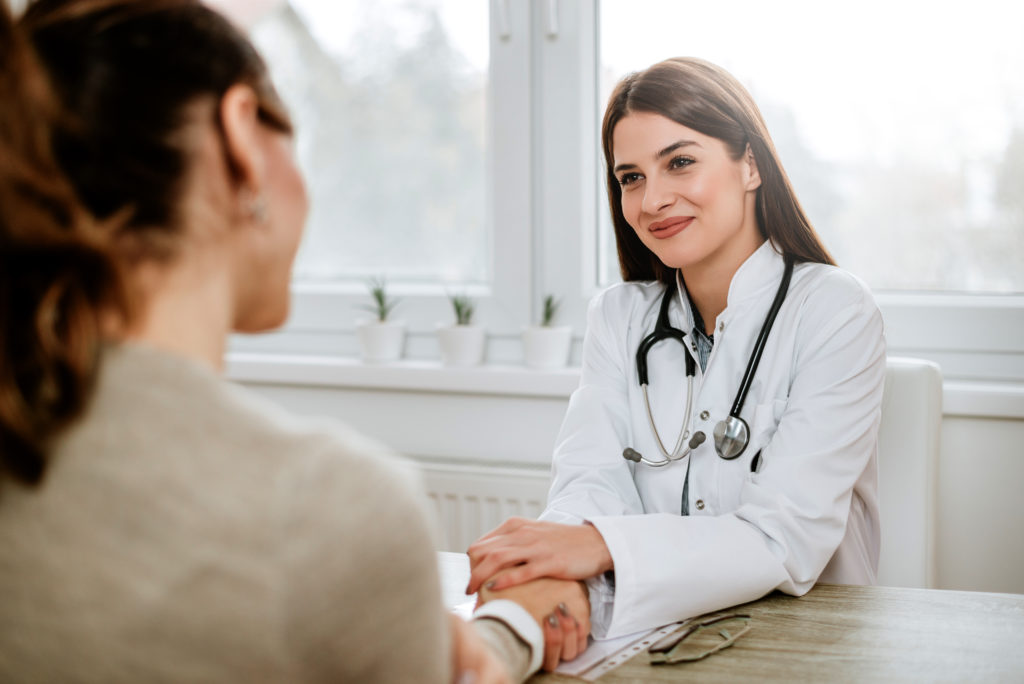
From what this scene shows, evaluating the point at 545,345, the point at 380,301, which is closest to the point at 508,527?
the point at 545,345

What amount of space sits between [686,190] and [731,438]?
1.47ft

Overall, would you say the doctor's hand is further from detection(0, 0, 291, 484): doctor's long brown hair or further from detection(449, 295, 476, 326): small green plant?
detection(449, 295, 476, 326): small green plant

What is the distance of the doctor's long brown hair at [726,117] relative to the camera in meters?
1.55

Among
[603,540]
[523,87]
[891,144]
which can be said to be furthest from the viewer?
[523,87]

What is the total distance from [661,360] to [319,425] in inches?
41.8

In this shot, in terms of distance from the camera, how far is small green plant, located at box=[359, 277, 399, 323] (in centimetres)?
238

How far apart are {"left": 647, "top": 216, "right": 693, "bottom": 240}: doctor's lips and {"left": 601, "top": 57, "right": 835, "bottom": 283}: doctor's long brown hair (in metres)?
0.15

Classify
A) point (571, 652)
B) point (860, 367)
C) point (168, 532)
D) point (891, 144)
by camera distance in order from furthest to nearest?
point (891, 144) < point (860, 367) < point (571, 652) < point (168, 532)

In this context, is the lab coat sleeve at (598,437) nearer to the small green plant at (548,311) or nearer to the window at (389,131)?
the small green plant at (548,311)

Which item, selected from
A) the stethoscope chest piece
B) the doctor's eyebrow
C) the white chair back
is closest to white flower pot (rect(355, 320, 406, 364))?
the doctor's eyebrow

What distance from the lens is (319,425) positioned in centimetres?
61

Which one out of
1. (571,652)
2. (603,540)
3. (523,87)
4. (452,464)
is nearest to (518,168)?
(523,87)

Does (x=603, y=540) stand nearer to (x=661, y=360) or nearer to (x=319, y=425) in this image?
(x=661, y=360)

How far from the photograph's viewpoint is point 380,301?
2.38 meters
